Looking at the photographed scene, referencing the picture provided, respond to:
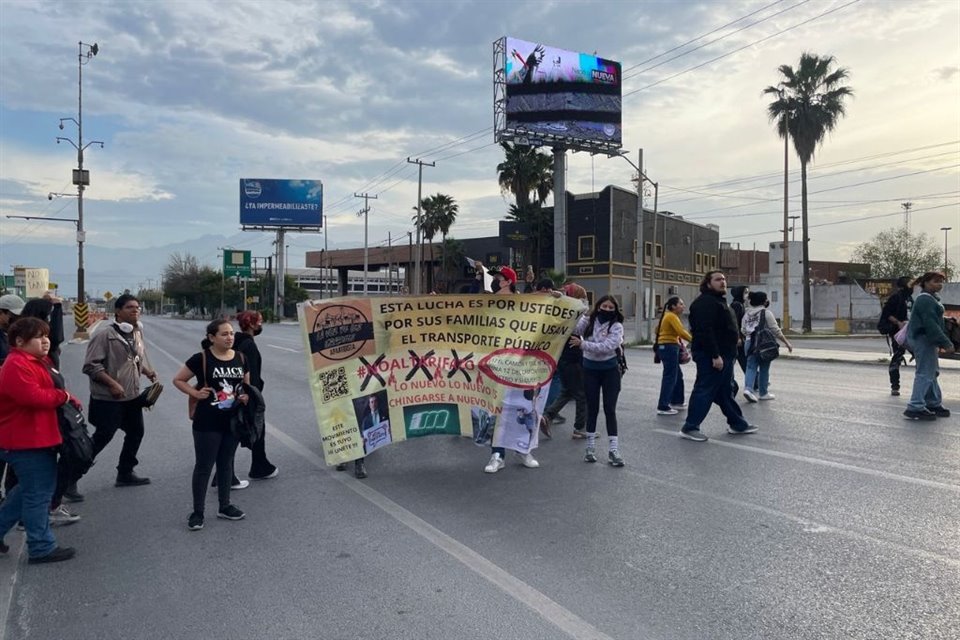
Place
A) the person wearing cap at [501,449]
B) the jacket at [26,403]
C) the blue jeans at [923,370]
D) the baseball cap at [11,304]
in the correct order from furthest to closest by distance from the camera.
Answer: the blue jeans at [923,370]
the person wearing cap at [501,449]
the baseball cap at [11,304]
the jacket at [26,403]

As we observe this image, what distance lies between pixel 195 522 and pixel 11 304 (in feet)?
10.2

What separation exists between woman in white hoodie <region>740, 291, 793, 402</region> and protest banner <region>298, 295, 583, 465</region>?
5.01 m

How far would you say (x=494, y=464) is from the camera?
6.82m

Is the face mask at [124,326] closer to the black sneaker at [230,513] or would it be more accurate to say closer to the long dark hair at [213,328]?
the long dark hair at [213,328]

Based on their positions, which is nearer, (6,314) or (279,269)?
(6,314)

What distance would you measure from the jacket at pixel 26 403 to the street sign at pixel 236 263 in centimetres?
7592

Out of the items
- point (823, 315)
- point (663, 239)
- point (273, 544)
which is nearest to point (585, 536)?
point (273, 544)

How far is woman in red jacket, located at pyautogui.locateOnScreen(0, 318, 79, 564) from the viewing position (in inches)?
176

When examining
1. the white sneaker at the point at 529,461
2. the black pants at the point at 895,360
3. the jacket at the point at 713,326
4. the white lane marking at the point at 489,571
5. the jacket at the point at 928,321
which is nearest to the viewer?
the white lane marking at the point at 489,571

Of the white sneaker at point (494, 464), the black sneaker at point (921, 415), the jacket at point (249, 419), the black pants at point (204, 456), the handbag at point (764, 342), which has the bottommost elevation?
the white sneaker at point (494, 464)

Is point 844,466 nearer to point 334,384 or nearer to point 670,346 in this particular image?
point 670,346

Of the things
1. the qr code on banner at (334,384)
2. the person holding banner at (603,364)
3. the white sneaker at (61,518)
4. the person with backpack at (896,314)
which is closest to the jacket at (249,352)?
the qr code on banner at (334,384)

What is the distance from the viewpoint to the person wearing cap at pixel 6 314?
19.9ft

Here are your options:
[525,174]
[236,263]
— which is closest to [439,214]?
[525,174]
